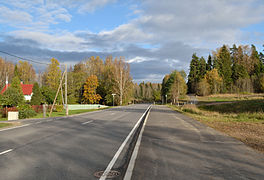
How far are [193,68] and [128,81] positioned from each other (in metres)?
51.4

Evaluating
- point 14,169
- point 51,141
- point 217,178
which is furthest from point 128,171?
point 51,141

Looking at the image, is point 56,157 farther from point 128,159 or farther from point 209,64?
point 209,64

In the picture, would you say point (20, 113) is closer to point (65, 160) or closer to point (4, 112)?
point (4, 112)

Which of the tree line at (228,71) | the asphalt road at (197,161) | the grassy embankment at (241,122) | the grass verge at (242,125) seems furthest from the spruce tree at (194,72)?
the asphalt road at (197,161)

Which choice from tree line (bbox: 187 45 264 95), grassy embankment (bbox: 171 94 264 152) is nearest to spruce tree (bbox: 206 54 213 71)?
tree line (bbox: 187 45 264 95)

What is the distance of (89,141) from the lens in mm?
9125

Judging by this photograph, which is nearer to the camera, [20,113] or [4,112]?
[20,113]

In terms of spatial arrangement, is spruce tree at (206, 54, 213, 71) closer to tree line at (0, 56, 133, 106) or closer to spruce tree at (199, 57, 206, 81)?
spruce tree at (199, 57, 206, 81)

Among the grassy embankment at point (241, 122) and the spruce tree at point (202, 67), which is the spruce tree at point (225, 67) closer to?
the spruce tree at point (202, 67)

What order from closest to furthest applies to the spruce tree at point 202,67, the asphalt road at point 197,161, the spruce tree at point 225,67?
the asphalt road at point 197,161 → the spruce tree at point 225,67 → the spruce tree at point 202,67

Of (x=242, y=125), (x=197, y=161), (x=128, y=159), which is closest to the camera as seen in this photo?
(x=197, y=161)

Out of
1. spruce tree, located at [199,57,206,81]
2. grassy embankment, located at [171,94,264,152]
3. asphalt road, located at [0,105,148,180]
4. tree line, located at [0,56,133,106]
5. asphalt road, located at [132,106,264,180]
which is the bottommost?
grassy embankment, located at [171,94,264,152]

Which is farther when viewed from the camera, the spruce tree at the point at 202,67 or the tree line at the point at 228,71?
the spruce tree at the point at 202,67

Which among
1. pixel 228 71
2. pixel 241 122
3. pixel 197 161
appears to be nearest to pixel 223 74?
pixel 228 71
